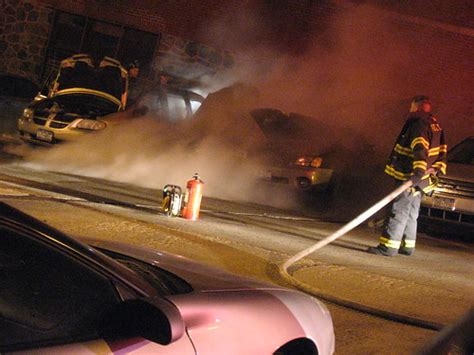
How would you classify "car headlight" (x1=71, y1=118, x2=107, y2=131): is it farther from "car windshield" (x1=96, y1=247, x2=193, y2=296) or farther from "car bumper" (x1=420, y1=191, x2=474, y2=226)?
"car windshield" (x1=96, y1=247, x2=193, y2=296)

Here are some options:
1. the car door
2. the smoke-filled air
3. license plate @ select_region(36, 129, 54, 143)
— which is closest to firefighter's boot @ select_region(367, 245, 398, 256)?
the smoke-filled air

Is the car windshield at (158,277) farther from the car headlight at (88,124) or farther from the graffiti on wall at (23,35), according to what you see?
the graffiti on wall at (23,35)

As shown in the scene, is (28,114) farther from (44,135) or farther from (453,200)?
(453,200)

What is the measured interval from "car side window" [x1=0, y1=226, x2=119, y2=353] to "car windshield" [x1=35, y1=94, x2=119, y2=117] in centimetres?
1172

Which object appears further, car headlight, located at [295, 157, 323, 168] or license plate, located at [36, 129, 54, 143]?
license plate, located at [36, 129, 54, 143]

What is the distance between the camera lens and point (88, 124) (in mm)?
13844

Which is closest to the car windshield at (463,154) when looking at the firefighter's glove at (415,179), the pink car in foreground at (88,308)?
the firefighter's glove at (415,179)

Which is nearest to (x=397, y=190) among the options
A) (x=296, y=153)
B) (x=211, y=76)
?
(x=296, y=153)

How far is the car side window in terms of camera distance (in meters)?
2.62

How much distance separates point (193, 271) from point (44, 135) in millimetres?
10725

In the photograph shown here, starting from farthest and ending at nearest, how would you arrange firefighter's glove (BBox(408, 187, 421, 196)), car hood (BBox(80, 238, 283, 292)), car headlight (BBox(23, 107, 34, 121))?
1. car headlight (BBox(23, 107, 34, 121))
2. firefighter's glove (BBox(408, 187, 421, 196))
3. car hood (BBox(80, 238, 283, 292))

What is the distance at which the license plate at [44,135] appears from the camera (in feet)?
45.4

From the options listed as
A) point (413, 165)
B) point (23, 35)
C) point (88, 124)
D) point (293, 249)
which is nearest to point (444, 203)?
point (413, 165)

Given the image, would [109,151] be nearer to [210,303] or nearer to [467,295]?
[467,295]
